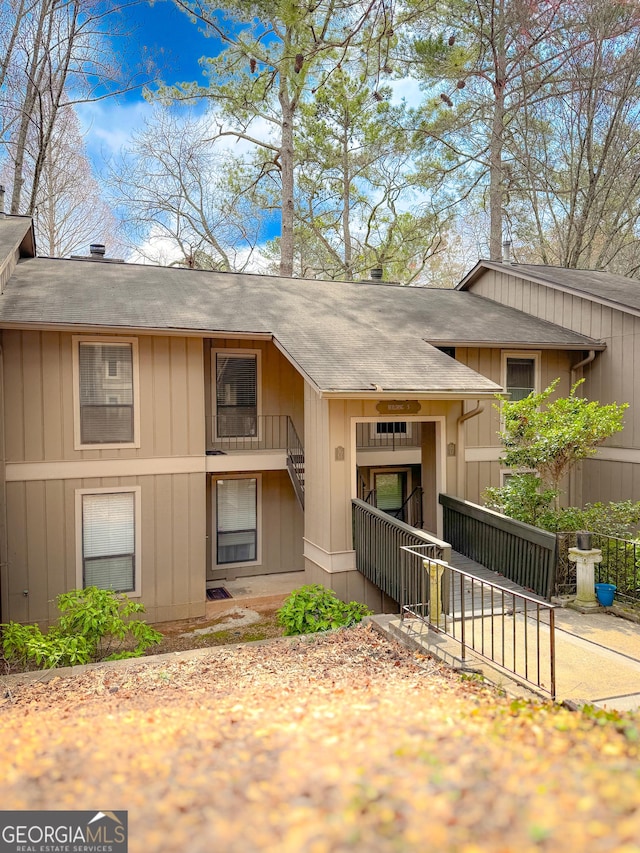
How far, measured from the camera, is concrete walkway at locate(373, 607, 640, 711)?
5086 millimetres

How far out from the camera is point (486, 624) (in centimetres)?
692

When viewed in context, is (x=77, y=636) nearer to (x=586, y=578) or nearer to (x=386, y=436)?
(x=586, y=578)

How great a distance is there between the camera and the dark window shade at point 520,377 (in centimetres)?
1180

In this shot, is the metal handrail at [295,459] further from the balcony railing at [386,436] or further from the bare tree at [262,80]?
the bare tree at [262,80]

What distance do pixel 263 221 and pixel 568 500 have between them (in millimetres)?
17232

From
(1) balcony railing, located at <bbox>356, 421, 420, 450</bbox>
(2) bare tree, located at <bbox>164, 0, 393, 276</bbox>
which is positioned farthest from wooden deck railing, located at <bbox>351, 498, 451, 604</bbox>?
(2) bare tree, located at <bbox>164, 0, 393, 276</bbox>

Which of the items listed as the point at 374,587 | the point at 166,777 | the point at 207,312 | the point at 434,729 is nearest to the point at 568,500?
the point at 374,587

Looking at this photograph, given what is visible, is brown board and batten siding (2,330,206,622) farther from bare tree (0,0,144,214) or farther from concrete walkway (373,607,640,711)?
bare tree (0,0,144,214)

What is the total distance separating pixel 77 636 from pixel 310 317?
673 cm

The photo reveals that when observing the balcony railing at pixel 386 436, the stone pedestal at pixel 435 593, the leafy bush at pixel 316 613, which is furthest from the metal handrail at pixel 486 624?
the balcony railing at pixel 386 436

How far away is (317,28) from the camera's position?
15047 mm

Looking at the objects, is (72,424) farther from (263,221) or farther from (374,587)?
(263,221)

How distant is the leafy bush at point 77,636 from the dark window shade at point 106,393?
2.60 meters

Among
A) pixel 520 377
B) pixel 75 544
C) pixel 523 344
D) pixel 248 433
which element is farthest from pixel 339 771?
pixel 520 377
